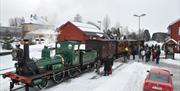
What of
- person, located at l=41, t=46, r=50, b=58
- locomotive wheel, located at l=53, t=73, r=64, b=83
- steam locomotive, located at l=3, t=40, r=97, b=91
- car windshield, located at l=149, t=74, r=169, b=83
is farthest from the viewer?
locomotive wheel, located at l=53, t=73, r=64, b=83

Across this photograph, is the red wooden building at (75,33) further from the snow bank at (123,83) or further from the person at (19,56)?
the person at (19,56)

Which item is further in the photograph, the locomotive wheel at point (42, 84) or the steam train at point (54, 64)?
the locomotive wheel at point (42, 84)

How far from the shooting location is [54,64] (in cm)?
1702

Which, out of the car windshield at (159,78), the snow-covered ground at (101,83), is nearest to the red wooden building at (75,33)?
the snow-covered ground at (101,83)

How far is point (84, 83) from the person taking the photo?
1755cm

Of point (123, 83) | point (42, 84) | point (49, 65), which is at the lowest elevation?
point (123, 83)

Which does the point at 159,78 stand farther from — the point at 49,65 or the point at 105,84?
the point at 49,65

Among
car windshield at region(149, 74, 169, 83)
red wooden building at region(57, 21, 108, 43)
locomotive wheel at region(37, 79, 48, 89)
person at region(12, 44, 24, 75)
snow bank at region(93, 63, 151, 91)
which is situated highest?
red wooden building at region(57, 21, 108, 43)

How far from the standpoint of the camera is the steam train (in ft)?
46.8

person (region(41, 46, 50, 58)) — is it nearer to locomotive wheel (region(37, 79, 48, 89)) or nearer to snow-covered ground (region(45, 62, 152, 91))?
locomotive wheel (region(37, 79, 48, 89))

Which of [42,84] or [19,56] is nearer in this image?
[19,56]

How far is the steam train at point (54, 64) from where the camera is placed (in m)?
14.3

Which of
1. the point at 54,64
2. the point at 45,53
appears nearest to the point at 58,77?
the point at 54,64

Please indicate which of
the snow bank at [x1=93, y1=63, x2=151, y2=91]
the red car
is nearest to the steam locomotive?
the snow bank at [x1=93, y1=63, x2=151, y2=91]
